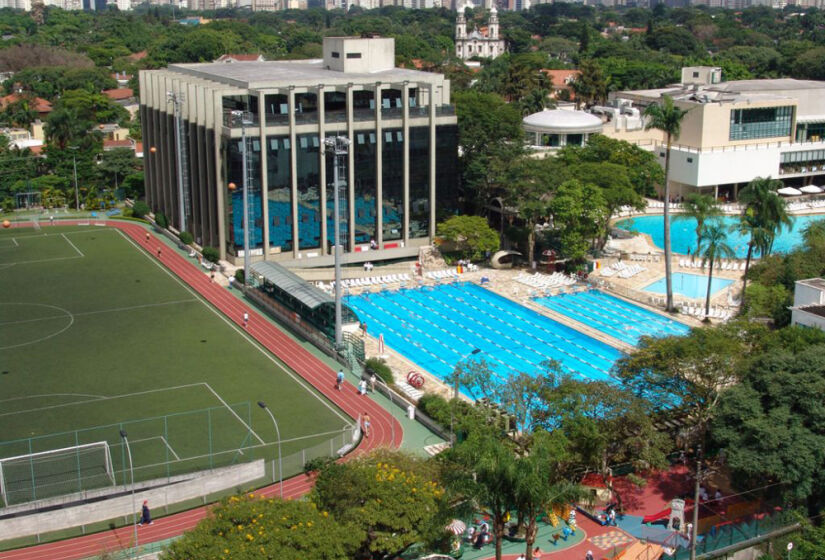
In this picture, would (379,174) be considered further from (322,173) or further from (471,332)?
(471,332)

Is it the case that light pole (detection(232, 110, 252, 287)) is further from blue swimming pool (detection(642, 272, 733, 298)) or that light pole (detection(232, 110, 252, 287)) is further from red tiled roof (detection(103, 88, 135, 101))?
red tiled roof (detection(103, 88, 135, 101))

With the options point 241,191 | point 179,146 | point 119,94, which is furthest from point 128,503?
point 119,94

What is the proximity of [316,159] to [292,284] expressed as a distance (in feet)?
41.7

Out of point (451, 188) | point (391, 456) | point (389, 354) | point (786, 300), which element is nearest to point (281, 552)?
point (391, 456)

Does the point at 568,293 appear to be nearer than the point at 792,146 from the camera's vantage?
Yes

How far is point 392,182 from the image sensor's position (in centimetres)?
6925

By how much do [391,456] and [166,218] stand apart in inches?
2054

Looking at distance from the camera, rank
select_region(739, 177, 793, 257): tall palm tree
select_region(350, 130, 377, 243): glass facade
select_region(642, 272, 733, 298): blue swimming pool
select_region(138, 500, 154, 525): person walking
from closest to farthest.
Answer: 1. select_region(138, 500, 154, 525): person walking
2. select_region(739, 177, 793, 257): tall palm tree
3. select_region(642, 272, 733, 298): blue swimming pool
4. select_region(350, 130, 377, 243): glass facade

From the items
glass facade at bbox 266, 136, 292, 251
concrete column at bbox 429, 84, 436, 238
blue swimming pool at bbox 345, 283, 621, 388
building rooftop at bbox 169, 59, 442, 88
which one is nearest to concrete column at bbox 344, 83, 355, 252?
building rooftop at bbox 169, 59, 442, 88

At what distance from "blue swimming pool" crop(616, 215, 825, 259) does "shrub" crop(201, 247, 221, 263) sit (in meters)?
30.4

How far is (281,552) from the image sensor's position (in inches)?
1040

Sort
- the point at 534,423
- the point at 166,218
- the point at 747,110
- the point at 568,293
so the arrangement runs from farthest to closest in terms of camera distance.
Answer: the point at 747,110, the point at 166,218, the point at 568,293, the point at 534,423

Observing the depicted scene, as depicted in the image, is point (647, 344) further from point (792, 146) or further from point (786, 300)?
point (792, 146)

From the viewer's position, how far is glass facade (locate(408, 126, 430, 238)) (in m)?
69.1
